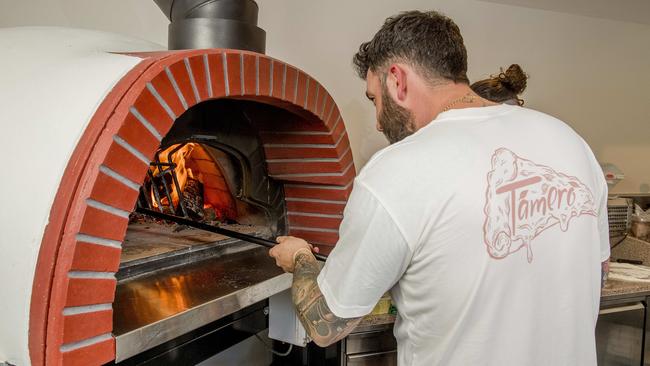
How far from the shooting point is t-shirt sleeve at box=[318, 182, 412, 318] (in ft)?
2.87

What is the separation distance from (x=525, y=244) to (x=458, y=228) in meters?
0.14

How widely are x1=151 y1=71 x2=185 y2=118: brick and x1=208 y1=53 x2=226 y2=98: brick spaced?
0.40ft

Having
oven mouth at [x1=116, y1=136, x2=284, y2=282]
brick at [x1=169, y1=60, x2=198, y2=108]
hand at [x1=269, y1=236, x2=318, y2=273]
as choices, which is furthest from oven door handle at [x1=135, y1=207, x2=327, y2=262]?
brick at [x1=169, y1=60, x2=198, y2=108]

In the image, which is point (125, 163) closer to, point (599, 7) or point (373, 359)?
point (373, 359)

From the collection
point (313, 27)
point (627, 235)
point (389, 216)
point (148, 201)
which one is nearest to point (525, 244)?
point (389, 216)

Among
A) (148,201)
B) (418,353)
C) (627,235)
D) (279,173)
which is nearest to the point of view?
(418,353)

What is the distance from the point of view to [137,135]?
40.1 inches

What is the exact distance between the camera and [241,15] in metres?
1.44

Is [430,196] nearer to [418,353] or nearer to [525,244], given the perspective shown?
[525,244]

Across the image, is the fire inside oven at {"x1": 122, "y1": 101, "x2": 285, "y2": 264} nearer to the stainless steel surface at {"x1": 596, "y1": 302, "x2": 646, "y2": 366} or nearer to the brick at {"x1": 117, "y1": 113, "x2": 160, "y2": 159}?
the brick at {"x1": 117, "y1": 113, "x2": 160, "y2": 159}

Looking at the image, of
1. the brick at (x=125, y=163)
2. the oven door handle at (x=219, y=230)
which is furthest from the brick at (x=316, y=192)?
the brick at (x=125, y=163)

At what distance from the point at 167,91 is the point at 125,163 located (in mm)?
208

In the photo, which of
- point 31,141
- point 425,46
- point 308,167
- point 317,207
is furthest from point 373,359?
point 31,141

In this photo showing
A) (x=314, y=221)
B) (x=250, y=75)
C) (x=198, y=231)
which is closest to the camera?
(x=250, y=75)
